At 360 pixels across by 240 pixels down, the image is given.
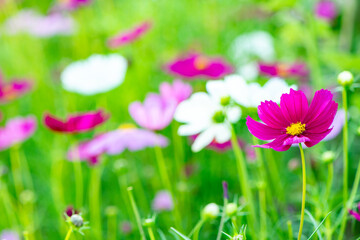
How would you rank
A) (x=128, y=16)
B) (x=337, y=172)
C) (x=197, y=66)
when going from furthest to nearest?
(x=128, y=16) < (x=197, y=66) < (x=337, y=172)

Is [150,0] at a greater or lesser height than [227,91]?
greater

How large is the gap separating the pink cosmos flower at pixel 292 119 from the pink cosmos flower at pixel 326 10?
0.82 m

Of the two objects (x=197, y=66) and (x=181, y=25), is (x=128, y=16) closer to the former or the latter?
(x=181, y=25)

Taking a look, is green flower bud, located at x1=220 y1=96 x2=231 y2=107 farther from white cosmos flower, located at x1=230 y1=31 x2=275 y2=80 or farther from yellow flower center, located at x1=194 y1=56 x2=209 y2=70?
white cosmos flower, located at x1=230 y1=31 x2=275 y2=80

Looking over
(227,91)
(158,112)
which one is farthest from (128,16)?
(227,91)

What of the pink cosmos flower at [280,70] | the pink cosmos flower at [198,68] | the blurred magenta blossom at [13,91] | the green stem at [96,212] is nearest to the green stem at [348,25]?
the pink cosmos flower at [280,70]

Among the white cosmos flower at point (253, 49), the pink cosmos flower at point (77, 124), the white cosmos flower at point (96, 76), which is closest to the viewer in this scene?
the pink cosmos flower at point (77, 124)

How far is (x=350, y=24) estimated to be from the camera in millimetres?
1000

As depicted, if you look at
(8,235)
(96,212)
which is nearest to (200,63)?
(96,212)

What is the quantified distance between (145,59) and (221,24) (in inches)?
12.9

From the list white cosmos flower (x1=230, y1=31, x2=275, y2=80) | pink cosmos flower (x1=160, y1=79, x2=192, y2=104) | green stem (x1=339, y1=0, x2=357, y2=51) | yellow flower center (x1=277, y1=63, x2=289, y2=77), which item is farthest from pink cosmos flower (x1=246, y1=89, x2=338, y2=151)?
white cosmos flower (x1=230, y1=31, x2=275, y2=80)

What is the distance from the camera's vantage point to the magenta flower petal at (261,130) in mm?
425

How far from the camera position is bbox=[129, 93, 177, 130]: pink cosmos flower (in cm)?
74

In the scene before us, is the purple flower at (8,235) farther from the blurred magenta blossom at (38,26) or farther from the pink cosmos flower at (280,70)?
the blurred magenta blossom at (38,26)
